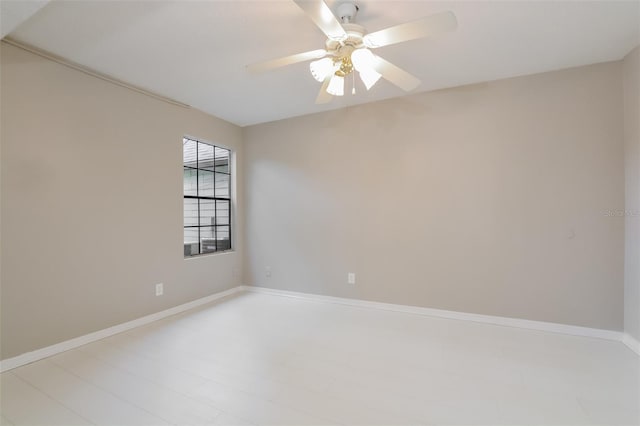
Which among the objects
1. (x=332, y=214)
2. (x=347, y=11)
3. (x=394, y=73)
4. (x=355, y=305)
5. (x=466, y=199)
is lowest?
(x=355, y=305)

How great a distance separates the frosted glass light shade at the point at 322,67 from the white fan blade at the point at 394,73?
0.30m

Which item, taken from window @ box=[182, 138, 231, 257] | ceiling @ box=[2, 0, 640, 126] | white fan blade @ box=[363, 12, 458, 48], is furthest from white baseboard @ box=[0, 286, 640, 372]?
white fan blade @ box=[363, 12, 458, 48]

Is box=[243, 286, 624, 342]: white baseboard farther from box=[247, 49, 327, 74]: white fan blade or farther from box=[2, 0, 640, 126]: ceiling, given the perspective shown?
box=[247, 49, 327, 74]: white fan blade

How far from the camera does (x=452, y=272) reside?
312 cm

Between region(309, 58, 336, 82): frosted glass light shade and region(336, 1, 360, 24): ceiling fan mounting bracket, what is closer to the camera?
region(336, 1, 360, 24): ceiling fan mounting bracket

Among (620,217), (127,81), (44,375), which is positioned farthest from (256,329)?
(620,217)

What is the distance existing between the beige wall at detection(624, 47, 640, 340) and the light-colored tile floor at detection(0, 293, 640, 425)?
341 millimetres

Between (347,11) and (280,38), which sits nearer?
(347,11)

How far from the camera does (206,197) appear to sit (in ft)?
12.9

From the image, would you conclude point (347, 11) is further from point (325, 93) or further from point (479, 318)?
point (479, 318)

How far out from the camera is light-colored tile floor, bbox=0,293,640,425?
163 centimetres

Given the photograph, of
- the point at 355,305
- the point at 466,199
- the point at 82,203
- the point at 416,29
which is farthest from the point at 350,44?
the point at 355,305

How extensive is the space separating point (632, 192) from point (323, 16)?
2883mm

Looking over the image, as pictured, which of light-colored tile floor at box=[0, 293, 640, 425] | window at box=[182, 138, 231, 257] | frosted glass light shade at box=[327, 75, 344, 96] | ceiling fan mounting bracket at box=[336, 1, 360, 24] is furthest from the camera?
window at box=[182, 138, 231, 257]
